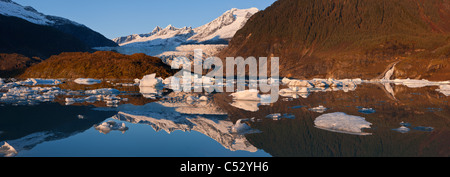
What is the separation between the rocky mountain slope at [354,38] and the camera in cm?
6784

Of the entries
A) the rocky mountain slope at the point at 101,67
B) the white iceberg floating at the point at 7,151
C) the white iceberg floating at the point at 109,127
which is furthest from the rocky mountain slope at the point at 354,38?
the white iceberg floating at the point at 7,151

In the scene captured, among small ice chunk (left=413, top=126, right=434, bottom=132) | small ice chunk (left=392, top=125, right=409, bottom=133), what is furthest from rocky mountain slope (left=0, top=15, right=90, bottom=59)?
small ice chunk (left=413, top=126, right=434, bottom=132)

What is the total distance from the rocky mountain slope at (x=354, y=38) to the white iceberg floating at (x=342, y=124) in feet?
174

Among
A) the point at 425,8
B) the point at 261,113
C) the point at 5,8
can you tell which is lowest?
the point at 261,113

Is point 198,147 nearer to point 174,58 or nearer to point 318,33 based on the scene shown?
point 318,33

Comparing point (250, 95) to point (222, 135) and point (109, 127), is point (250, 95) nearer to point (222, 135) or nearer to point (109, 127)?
point (222, 135)

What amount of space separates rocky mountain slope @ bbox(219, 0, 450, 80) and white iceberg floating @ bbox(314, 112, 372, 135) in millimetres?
52928

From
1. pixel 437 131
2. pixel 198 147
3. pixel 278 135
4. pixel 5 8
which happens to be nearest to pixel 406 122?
pixel 437 131

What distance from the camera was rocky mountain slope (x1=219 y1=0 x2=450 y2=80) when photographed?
67.8 meters

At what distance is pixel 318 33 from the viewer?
93.6 m

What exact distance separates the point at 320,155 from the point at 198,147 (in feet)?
8.05

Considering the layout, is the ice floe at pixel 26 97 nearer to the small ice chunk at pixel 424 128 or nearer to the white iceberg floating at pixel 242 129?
the white iceberg floating at pixel 242 129

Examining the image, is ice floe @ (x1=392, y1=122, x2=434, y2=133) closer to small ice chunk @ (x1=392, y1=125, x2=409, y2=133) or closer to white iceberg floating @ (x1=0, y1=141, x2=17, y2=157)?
small ice chunk @ (x1=392, y1=125, x2=409, y2=133)
